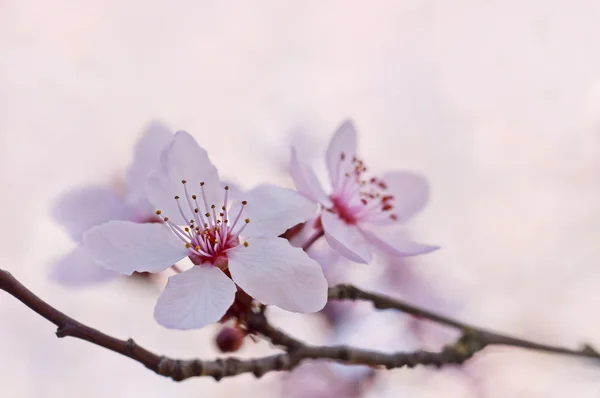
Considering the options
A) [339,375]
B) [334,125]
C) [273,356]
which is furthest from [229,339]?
[334,125]

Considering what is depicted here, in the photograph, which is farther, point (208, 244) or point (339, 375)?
point (339, 375)

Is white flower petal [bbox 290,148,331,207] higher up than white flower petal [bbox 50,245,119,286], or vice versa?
white flower petal [bbox 290,148,331,207]

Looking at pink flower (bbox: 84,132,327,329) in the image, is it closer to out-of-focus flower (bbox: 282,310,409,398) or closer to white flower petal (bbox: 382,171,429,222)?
white flower petal (bbox: 382,171,429,222)

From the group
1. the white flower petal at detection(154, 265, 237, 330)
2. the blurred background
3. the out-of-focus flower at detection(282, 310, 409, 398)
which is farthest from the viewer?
the blurred background

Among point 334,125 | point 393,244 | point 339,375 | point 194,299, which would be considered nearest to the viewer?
point 194,299

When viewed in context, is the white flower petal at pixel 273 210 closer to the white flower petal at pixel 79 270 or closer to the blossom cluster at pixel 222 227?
the blossom cluster at pixel 222 227

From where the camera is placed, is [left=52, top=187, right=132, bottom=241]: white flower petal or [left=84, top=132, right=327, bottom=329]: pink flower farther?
[left=52, top=187, right=132, bottom=241]: white flower petal

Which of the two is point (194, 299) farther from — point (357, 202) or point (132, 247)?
point (357, 202)

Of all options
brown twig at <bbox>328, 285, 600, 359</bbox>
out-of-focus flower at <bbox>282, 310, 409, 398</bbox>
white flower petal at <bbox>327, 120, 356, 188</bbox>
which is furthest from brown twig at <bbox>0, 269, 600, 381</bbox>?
out-of-focus flower at <bbox>282, 310, 409, 398</bbox>
